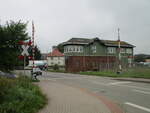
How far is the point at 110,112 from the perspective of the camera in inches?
253

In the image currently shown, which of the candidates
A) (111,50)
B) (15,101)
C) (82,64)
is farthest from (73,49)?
(15,101)

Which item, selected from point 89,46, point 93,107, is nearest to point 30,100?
point 93,107

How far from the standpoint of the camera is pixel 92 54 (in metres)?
48.6

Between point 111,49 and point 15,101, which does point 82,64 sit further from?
point 15,101

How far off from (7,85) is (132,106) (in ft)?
17.5

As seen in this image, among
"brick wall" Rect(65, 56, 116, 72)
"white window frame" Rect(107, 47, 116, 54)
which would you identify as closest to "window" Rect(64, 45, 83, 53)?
"brick wall" Rect(65, 56, 116, 72)

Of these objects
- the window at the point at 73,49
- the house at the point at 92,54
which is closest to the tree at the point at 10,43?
the house at the point at 92,54

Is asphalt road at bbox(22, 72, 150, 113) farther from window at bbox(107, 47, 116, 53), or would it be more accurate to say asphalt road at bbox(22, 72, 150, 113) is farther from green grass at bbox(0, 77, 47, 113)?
window at bbox(107, 47, 116, 53)

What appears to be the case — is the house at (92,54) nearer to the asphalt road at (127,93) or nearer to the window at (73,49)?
the window at (73,49)

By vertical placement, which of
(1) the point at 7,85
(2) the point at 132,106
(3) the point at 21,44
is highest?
(3) the point at 21,44

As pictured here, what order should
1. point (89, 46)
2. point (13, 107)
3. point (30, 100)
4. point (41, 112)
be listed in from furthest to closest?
point (89, 46)
point (30, 100)
point (41, 112)
point (13, 107)

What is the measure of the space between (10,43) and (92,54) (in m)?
35.2

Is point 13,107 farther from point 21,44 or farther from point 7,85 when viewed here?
point 21,44

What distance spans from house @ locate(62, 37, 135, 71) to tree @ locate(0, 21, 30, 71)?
2439 centimetres
